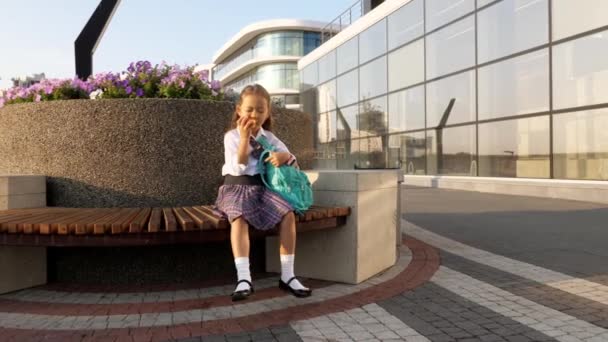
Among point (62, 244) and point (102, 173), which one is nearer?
point (62, 244)

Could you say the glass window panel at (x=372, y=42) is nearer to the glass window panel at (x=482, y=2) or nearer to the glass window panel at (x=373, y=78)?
the glass window panel at (x=373, y=78)

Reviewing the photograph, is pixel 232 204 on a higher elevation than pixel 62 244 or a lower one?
higher

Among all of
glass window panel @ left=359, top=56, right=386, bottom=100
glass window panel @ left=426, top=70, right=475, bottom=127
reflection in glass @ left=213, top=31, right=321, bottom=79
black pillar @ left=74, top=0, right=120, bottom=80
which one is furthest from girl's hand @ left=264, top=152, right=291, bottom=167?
reflection in glass @ left=213, top=31, right=321, bottom=79

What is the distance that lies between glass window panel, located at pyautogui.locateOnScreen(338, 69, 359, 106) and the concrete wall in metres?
21.0

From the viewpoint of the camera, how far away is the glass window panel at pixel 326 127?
28.1 metres

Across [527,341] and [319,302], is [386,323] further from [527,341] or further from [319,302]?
[527,341]

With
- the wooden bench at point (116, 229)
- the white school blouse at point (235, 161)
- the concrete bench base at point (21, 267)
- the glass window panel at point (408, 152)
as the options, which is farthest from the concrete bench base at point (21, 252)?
the glass window panel at point (408, 152)

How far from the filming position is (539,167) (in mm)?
13820

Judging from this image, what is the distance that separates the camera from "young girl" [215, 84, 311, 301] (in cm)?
336

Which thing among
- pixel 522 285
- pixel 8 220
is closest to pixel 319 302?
pixel 522 285

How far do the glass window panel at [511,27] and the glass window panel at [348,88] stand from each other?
9.33 m

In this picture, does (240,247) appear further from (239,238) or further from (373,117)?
(373,117)

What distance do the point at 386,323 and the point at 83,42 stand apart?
23.7 feet

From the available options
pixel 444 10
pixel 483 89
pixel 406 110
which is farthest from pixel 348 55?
pixel 483 89
